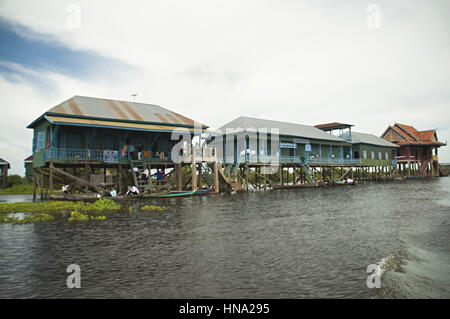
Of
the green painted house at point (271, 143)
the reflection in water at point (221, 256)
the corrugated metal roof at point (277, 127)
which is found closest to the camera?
the reflection in water at point (221, 256)

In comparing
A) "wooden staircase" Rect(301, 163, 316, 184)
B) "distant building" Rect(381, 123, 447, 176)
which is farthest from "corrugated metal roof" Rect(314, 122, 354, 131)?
"distant building" Rect(381, 123, 447, 176)

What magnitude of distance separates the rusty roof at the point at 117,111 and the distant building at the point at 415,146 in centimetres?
4942

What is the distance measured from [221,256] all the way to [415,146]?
66.9 meters

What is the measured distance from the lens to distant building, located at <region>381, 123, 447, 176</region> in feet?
203

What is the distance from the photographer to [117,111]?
25.7 metres

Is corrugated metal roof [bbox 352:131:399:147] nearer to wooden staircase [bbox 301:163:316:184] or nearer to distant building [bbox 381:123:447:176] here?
distant building [bbox 381:123:447:176]

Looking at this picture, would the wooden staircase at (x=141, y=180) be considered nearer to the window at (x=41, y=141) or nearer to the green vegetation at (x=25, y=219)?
the window at (x=41, y=141)

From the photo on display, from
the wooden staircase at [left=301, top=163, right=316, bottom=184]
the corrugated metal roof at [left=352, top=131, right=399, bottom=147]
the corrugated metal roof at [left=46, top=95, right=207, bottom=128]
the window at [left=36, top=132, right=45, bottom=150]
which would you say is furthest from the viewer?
the corrugated metal roof at [left=352, top=131, right=399, bottom=147]

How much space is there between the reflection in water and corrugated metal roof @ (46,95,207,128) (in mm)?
11336

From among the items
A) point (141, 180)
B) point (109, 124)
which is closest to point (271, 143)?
point (141, 180)

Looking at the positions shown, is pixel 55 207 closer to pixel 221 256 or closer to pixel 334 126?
pixel 221 256

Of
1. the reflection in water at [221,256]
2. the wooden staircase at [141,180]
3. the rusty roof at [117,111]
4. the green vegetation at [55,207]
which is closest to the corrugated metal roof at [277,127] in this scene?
the rusty roof at [117,111]

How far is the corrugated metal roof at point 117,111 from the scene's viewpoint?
2299cm
